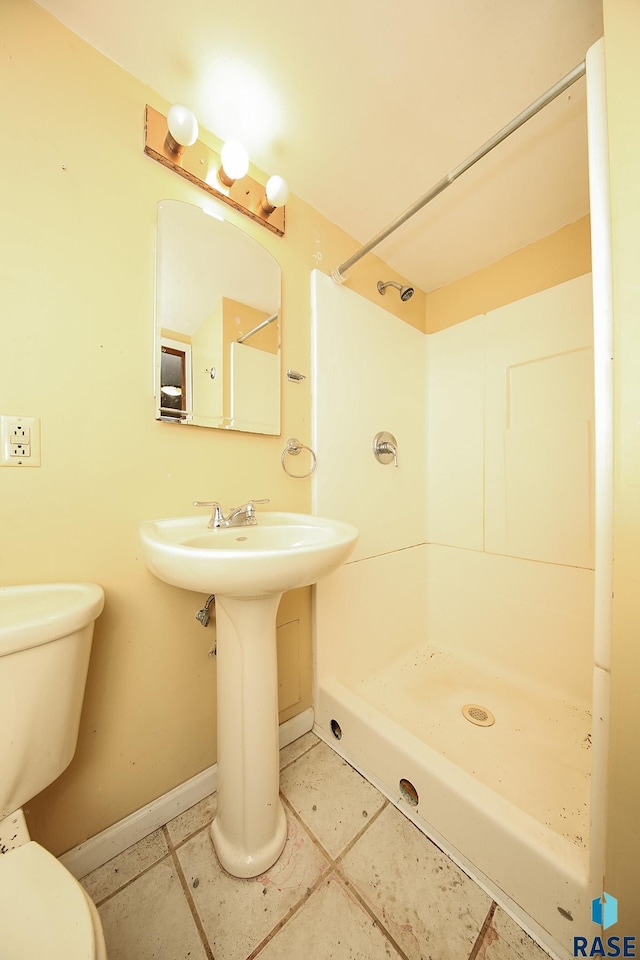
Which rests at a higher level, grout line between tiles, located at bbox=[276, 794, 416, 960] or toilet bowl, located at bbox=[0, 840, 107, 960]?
toilet bowl, located at bbox=[0, 840, 107, 960]

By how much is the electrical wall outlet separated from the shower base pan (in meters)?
1.19

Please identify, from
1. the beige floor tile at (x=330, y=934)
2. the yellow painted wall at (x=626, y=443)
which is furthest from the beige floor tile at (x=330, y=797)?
the yellow painted wall at (x=626, y=443)

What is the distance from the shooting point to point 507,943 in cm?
69

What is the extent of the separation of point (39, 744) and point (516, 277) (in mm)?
2194

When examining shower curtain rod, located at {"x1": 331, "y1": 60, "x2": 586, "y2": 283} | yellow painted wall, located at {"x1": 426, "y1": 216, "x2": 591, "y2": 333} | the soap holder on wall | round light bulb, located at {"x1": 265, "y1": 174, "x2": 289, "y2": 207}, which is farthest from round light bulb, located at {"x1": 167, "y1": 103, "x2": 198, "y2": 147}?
yellow painted wall, located at {"x1": 426, "y1": 216, "x2": 591, "y2": 333}

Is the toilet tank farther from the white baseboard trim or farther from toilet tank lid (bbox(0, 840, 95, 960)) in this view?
the white baseboard trim

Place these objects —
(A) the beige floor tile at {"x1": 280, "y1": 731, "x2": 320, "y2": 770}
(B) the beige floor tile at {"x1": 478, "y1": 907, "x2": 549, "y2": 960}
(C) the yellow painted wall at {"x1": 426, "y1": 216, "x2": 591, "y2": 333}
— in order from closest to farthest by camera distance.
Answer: (B) the beige floor tile at {"x1": 478, "y1": 907, "x2": 549, "y2": 960} < (A) the beige floor tile at {"x1": 280, "y1": 731, "x2": 320, "y2": 770} < (C) the yellow painted wall at {"x1": 426, "y1": 216, "x2": 591, "y2": 333}

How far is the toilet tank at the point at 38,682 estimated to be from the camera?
570 millimetres

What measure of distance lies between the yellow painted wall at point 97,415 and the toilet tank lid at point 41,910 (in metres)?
0.34

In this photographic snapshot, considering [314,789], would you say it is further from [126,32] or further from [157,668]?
[126,32]

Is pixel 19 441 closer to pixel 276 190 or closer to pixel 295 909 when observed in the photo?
pixel 276 190

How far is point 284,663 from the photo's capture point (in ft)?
3.89

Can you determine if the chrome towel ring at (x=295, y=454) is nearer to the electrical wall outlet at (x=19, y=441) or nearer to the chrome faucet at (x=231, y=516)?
the chrome faucet at (x=231, y=516)

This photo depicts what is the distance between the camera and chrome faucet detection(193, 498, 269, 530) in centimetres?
93
